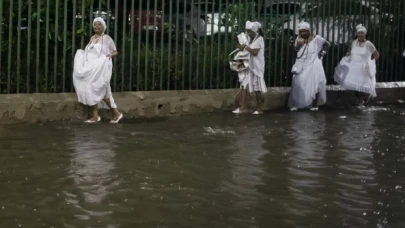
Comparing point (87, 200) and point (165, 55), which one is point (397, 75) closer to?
point (165, 55)

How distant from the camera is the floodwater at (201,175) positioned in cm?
575

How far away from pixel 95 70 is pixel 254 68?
271 cm

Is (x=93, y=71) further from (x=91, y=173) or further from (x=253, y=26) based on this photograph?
(x=91, y=173)

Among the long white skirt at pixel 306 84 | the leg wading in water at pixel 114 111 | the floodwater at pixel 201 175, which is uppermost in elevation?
the long white skirt at pixel 306 84

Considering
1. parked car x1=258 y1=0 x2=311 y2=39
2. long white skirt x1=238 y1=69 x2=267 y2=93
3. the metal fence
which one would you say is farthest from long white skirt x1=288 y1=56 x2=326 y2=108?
long white skirt x1=238 y1=69 x2=267 y2=93

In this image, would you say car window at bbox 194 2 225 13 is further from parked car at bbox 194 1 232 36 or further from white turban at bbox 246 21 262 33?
white turban at bbox 246 21 262 33

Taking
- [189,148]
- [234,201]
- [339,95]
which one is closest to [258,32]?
[339,95]

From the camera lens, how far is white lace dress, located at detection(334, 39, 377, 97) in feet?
46.3

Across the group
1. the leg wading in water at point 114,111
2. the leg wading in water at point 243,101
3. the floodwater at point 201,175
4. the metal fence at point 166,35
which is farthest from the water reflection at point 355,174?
the leg wading in water at point 114,111

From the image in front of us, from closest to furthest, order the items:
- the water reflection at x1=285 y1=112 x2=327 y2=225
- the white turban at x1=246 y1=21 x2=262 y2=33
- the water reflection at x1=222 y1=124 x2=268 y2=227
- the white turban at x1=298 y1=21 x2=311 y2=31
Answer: the water reflection at x1=222 y1=124 x2=268 y2=227 → the water reflection at x1=285 y1=112 x2=327 y2=225 → the white turban at x1=246 y1=21 x2=262 y2=33 → the white turban at x1=298 y1=21 x2=311 y2=31

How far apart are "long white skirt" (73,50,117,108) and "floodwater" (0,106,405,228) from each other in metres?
0.45

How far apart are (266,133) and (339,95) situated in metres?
4.58

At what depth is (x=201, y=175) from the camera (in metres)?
7.27

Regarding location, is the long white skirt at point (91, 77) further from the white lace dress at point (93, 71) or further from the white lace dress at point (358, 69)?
the white lace dress at point (358, 69)
